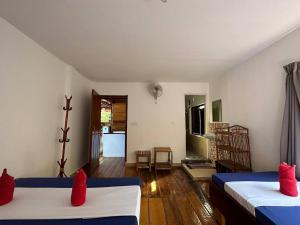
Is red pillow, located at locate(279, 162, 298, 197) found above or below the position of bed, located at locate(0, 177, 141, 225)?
above

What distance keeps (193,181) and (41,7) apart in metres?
3.67

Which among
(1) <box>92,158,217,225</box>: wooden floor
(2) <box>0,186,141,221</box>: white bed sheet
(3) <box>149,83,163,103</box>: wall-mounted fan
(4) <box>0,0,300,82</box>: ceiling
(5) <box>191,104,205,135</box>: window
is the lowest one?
(1) <box>92,158,217,225</box>: wooden floor

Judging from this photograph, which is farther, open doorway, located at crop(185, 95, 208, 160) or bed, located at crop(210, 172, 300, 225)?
open doorway, located at crop(185, 95, 208, 160)

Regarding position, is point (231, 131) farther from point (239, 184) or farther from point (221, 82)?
point (239, 184)

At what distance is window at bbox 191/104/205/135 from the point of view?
18.6 feet

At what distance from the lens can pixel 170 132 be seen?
4.85 metres

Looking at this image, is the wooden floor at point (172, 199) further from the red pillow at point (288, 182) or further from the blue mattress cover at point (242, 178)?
the red pillow at point (288, 182)

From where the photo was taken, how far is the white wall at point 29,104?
1.97 meters

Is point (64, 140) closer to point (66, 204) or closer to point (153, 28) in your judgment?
point (66, 204)

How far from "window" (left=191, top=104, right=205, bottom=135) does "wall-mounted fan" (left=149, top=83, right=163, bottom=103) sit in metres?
1.75

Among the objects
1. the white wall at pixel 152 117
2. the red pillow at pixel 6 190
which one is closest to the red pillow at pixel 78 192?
the red pillow at pixel 6 190

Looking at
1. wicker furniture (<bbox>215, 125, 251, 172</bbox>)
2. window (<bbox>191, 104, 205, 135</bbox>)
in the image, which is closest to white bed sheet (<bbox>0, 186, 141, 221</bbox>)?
wicker furniture (<bbox>215, 125, 251, 172</bbox>)

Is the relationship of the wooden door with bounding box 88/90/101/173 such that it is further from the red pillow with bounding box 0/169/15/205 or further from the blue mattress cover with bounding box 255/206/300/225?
the blue mattress cover with bounding box 255/206/300/225

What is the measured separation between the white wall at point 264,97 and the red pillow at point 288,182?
39.9 inches
